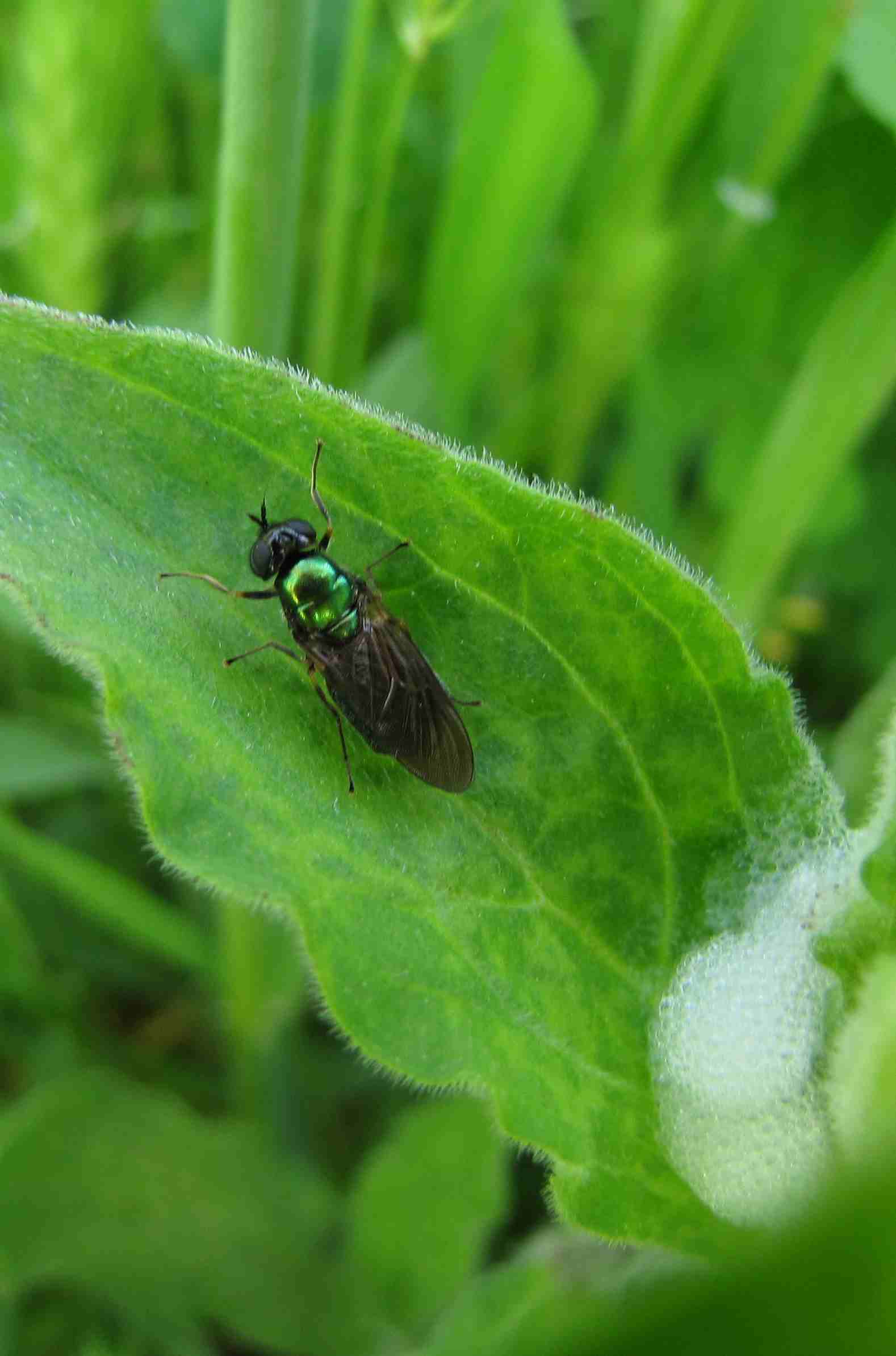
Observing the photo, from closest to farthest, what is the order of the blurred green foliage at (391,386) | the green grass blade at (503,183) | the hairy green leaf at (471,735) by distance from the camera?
the hairy green leaf at (471,735) → the blurred green foliage at (391,386) → the green grass blade at (503,183)

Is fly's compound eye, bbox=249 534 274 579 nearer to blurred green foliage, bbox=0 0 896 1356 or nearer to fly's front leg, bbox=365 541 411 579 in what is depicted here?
fly's front leg, bbox=365 541 411 579

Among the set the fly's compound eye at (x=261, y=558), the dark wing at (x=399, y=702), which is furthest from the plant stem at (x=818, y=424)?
the fly's compound eye at (x=261, y=558)

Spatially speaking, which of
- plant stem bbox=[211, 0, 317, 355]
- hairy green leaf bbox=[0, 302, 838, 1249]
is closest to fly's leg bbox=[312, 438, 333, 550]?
hairy green leaf bbox=[0, 302, 838, 1249]

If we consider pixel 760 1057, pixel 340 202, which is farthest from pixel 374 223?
pixel 760 1057

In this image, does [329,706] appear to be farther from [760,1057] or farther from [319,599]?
[760,1057]

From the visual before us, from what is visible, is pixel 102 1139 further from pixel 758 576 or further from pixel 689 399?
pixel 689 399

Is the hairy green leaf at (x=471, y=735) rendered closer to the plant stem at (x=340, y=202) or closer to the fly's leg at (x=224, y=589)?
the fly's leg at (x=224, y=589)
